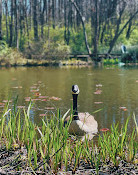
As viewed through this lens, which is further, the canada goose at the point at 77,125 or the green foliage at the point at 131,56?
the green foliage at the point at 131,56

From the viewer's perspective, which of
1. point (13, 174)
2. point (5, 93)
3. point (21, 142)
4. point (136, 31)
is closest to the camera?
point (13, 174)

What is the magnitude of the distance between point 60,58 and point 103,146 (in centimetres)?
2550

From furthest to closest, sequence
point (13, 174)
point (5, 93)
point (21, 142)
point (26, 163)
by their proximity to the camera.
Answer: point (5, 93), point (21, 142), point (26, 163), point (13, 174)

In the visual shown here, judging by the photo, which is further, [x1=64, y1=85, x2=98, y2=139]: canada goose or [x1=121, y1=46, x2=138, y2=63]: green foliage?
[x1=121, y1=46, x2=138, y2=63]: green foliage

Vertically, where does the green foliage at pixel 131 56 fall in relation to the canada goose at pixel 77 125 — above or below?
above

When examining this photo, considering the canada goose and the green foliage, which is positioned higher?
the green foliage

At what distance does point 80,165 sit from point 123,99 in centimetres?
588

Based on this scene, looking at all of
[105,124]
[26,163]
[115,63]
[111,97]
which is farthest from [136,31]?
[26,163]

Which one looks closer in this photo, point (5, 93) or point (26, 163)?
point (26, 163)

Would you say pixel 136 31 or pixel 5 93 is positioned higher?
pixel 136 31

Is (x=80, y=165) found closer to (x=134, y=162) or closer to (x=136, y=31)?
(x=134, y=162)

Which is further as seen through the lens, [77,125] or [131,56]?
[131,56]

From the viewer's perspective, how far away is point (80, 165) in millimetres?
3646

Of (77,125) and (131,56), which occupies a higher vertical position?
(131,56)
